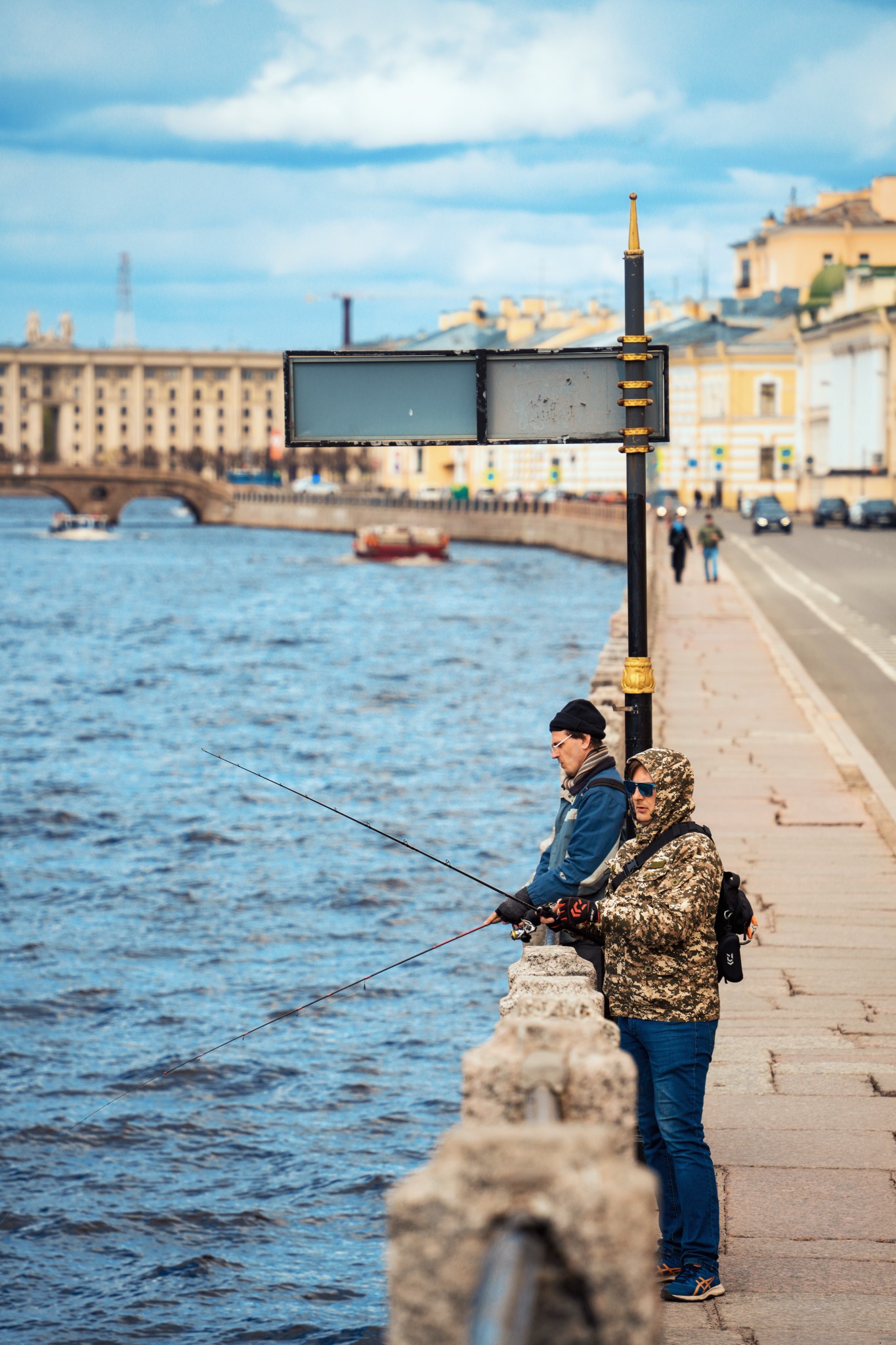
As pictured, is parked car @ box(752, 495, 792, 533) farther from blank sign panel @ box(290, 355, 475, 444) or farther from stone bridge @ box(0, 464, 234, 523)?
stone bridge @ box(0, 464, 234, 523)

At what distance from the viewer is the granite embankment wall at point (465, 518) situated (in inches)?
3438

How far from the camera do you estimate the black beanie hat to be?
19.8 ft

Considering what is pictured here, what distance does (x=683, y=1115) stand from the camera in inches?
206

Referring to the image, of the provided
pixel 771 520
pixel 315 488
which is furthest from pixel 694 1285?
pixel 315 488

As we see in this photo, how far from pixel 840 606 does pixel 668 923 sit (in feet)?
102

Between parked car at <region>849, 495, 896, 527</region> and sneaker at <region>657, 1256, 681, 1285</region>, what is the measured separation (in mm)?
65701

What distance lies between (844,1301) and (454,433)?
3954mm

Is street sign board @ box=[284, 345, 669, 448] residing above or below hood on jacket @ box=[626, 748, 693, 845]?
above

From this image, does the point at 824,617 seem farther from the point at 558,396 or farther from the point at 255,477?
the point at 255,477

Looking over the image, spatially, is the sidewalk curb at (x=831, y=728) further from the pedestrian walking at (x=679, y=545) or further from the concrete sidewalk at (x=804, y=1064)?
the pedestrian walking at (x=679, y=545)

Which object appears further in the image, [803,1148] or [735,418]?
[735,418]

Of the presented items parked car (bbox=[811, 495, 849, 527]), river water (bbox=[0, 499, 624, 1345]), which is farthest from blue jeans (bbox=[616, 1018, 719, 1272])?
parked car (bbox=[811, 495, 849, 527])

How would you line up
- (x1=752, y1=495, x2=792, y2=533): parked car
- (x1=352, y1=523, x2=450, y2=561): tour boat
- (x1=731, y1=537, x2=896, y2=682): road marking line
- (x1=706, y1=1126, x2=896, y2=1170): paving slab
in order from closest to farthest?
(x1=706, y1=1126, x2=896, y2=1170): paving slab
(x1=731, y1=537, x2=896, y2=682): road marking line
(x1=752, y1=495, x2=792, y2=533): parked car
(x1=352, y1=523, x2=450, y2=561): tour boat

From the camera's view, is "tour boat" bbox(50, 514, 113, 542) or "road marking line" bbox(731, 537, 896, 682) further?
"tour boat" bbox(50, 514, 113, 542)
